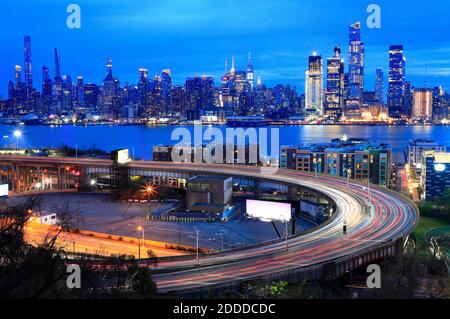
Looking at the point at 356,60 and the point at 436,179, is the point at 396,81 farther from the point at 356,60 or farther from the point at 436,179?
the point at 436,179

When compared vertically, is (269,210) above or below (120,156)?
below

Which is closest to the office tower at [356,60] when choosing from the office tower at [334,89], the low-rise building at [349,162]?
the office tower at [334,89]

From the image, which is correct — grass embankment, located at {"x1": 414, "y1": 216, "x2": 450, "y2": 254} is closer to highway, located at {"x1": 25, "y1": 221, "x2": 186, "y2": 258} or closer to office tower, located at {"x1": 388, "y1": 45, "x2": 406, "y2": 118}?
highway, located at {"x1": 25, "y1": 221, "x2": 186, "y2": 258}

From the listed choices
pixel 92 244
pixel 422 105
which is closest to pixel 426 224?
pixel 92 244

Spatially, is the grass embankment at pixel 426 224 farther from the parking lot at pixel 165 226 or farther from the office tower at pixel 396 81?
the office tower at pixel 396 81

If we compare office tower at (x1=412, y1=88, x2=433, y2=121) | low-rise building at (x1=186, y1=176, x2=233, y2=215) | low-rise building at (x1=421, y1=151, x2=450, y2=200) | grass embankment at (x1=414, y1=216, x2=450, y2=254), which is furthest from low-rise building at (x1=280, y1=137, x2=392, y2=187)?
office tower at (x1=412, y1=88, x2=433, y2=121)

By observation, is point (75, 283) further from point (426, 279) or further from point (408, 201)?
point (408, 201)
